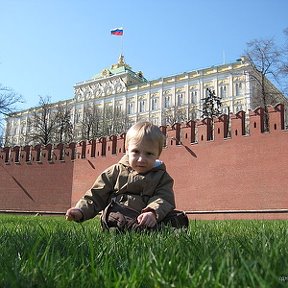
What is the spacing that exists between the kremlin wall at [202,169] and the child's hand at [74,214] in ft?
39.9

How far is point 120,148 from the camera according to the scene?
19.5 metres

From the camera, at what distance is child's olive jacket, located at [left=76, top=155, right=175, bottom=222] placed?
11.2 ft

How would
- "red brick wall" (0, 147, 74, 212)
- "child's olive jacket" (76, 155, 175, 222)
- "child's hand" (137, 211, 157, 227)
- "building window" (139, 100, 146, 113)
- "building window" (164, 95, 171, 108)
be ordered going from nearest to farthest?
1. "child's hand" (137, 211, 157, 227)
2. "child's olive jacket" (76, 155, 175, 222)
3. "red brick wall" (0, 147, 74, 212)
4. "building window" (164, 95, 171, 108)
5. "building window" (139, 100, 146, 113)

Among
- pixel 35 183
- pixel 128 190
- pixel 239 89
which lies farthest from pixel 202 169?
pixel 239 89

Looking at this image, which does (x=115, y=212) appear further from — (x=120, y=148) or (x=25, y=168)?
(x=25, y=168)

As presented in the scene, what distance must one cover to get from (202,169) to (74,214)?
1382 centimetres

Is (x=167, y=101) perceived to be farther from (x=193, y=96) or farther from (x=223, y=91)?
(x=223, y=91)

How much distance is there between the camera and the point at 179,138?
17.7m

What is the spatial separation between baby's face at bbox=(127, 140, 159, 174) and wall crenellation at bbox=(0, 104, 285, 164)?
12454 millimetres

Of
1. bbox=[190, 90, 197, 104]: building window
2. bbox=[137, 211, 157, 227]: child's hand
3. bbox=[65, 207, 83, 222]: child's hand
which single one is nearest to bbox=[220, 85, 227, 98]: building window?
bbox=[190, 90, 197, 104]: building window

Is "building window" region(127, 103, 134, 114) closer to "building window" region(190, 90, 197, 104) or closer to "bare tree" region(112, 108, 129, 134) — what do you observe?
"building window" region(190, 90, 197, 104)

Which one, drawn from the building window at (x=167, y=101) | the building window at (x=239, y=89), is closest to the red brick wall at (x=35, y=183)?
the building window at (x=239, y=89)

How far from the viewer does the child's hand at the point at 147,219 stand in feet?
9.67

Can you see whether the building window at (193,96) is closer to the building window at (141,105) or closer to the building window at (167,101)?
the building window at (167,101)
